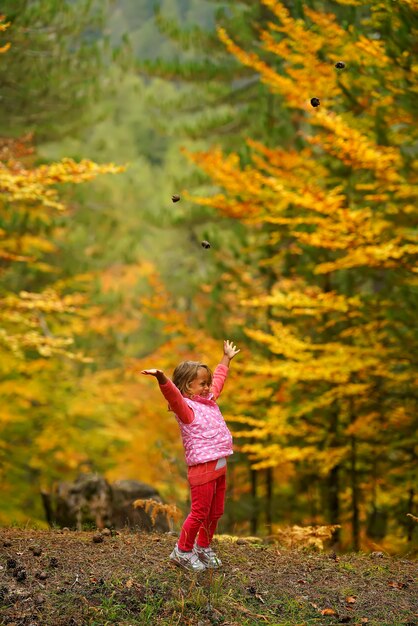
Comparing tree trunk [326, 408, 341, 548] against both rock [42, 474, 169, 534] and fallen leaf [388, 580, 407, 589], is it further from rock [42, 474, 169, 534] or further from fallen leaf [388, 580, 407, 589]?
fallen leaf [388, 580, 407, 589]

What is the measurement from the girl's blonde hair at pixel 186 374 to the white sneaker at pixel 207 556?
39.6 inches

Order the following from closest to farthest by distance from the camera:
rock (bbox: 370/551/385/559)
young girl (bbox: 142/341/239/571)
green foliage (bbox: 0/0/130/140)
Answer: young girl (bbox: 142/341/239/571), rock (bbox: 370/551/385/559), green foliage (bbox: 0/0/130/140)

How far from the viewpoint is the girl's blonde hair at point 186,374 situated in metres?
4.31

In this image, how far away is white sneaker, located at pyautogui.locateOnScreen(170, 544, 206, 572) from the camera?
4285 mm

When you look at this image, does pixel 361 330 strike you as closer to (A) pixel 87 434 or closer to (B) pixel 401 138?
(B) pixel 401 138

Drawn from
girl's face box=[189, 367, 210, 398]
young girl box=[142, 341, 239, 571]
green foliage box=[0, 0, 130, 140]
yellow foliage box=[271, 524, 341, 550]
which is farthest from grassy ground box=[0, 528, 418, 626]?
green foliage box=[0, 0, 130, 140]

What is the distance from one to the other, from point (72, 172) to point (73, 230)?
8900 mm

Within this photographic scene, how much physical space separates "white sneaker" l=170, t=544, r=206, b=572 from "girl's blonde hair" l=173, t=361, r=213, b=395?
0.99 metres

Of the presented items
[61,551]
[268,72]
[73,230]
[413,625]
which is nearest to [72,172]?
[268,72]

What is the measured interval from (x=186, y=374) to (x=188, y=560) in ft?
3.74

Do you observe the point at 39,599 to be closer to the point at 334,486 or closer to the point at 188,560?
the point at 188,560

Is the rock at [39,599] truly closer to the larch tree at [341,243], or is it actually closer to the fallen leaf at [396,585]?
the fallen leaf at [396,585]

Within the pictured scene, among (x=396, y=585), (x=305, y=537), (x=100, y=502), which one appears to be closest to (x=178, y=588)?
(x=396, y=585)

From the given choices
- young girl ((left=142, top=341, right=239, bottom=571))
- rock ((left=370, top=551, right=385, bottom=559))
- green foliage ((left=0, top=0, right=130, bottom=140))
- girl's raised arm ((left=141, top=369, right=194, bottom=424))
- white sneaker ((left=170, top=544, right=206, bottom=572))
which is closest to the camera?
girl's raised arm ((left=141, top=369, right=194, bottom=424))
